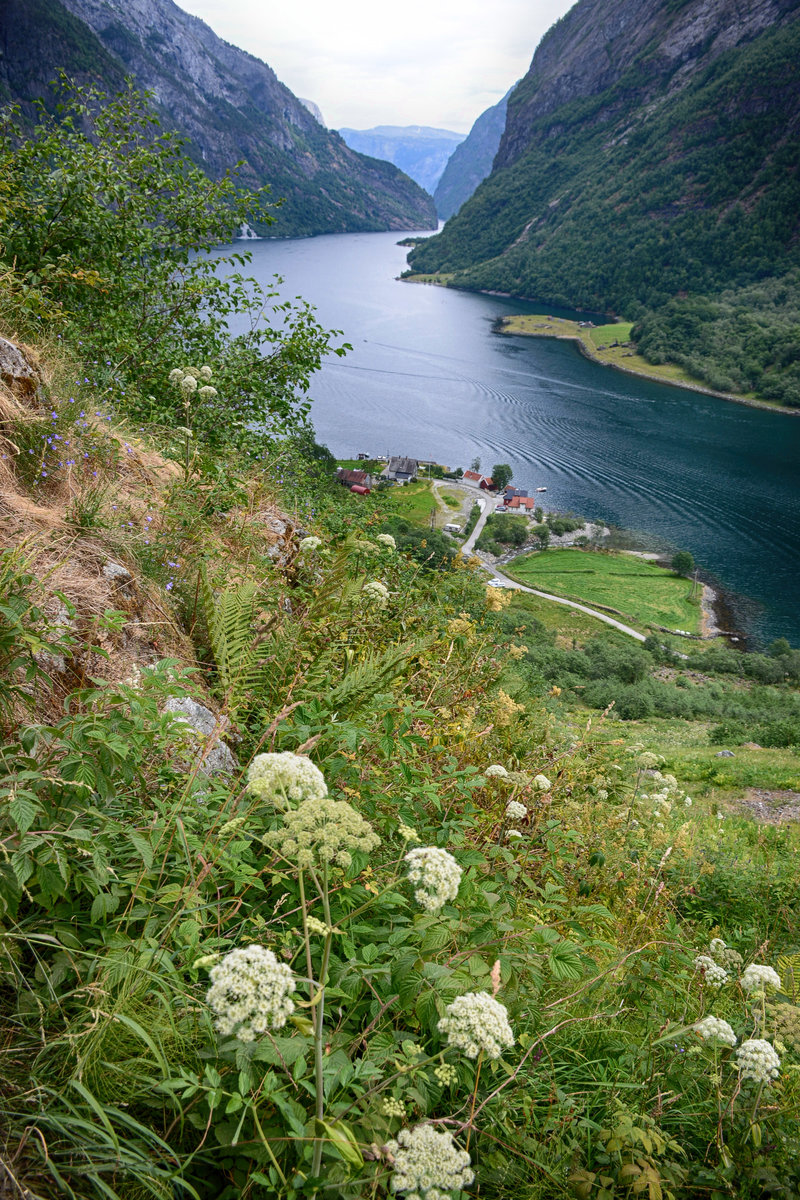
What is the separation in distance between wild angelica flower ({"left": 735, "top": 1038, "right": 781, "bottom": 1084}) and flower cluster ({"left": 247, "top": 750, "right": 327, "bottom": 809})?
1510mm

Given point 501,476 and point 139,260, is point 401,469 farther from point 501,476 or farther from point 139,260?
point 139,260

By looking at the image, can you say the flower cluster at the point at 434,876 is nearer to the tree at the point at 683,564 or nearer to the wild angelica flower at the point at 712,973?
the wild angelica flower at the point at 712,973

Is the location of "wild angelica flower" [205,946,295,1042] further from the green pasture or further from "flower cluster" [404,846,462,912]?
the green pasture

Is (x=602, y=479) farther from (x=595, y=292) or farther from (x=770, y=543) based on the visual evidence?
(x=595, y=292)

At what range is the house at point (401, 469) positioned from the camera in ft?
202

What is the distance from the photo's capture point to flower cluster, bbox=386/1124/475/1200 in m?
1.33

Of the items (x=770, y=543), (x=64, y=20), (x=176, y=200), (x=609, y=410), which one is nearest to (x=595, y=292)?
(x=609, y=410)

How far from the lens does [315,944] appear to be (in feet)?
6.40

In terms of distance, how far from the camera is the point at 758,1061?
1.88 m

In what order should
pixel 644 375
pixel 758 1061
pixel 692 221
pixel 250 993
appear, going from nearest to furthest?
pixel 250 993
pixel 758 1061
pixel 644 375
pixel 692 221

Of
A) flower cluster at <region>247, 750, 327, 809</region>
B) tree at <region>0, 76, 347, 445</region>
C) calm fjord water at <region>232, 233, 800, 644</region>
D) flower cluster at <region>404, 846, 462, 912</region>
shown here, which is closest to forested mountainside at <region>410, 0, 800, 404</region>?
calm fjord water at <region>232, 233, 800, 644</region>

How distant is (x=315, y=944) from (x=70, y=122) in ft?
28.8

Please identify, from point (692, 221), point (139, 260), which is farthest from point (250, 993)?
point (692, 221)

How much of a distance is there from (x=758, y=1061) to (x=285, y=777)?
5.36 feet
